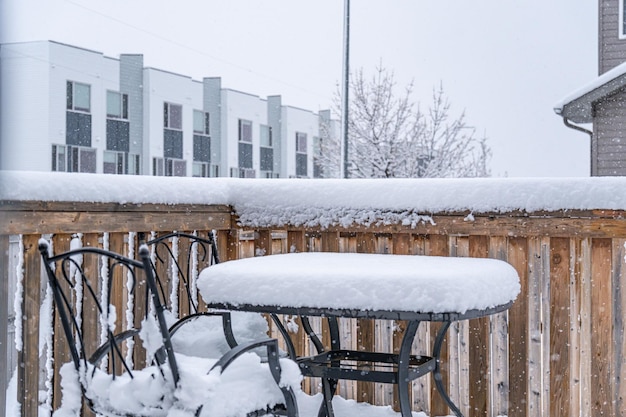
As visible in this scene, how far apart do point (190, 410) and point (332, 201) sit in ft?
5.19

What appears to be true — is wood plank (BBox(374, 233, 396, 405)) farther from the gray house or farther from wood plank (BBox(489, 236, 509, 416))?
the gray house

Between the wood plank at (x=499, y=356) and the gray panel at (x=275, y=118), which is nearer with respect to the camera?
the wood plank at (x=499, y=356)

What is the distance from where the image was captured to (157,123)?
31.2 m

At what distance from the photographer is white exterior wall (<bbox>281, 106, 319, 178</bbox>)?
3678 cm

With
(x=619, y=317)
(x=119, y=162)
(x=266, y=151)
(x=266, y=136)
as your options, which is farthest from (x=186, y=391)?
(x=266, y=151)

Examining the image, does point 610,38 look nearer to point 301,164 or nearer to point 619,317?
point 619,317

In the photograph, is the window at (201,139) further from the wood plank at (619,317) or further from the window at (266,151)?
the wood plank at (619,317)

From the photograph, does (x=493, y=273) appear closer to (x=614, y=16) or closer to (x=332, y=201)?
(x=332, y=201)

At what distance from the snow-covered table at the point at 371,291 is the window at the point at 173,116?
30151 mm

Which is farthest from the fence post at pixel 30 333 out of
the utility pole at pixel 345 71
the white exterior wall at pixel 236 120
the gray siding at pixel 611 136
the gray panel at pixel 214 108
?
the white exterior wall at pixel 236 120

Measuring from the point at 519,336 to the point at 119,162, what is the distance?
93.8ft

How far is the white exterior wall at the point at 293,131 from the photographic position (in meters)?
36.8

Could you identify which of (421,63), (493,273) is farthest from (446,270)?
(421,63)

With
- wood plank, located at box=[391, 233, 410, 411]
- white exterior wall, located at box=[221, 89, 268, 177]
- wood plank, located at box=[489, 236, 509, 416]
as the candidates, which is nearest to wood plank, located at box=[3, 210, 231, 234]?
wood plank, located at box=[391, 233, 410, 411]
